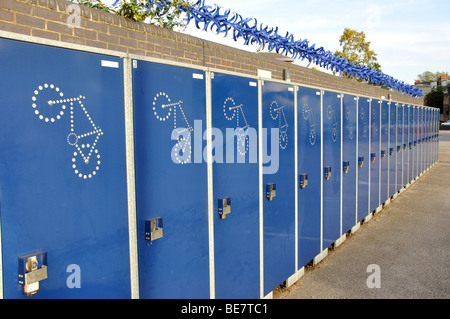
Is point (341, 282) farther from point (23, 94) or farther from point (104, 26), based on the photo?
point (23, 94)

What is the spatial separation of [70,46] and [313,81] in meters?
5.62

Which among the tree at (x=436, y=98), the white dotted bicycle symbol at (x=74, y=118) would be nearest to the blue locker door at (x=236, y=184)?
the white dotted bicycle symbol at (x=74, y=118)

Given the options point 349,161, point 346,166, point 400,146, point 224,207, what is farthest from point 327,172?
point 400,146

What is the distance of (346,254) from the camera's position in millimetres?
5473

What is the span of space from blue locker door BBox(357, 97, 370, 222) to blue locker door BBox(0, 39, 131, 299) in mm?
5010

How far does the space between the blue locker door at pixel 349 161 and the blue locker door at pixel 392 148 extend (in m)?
2.56

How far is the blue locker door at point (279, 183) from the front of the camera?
381 centimetres

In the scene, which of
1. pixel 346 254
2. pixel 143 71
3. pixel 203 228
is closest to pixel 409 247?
pixel 346 254

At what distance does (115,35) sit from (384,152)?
6.28m

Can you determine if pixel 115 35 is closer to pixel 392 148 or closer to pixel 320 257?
pixel 320 257

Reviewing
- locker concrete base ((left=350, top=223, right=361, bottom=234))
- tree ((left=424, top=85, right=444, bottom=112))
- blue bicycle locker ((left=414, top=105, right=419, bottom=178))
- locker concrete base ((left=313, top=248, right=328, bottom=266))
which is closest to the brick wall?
locker concrete base ((left=313, top=248, right=328, bottom=266))

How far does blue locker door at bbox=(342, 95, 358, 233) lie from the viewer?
19.1 ft

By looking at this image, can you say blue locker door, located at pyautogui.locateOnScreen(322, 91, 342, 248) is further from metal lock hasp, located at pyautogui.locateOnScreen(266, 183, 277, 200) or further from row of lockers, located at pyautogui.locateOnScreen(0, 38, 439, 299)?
metal lock hasp, located at pyautogui.locateOnScreen(266, 183, 277, 200)

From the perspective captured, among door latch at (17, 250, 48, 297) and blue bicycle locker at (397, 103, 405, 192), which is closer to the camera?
door latch at (17, 250, 48, 297)
